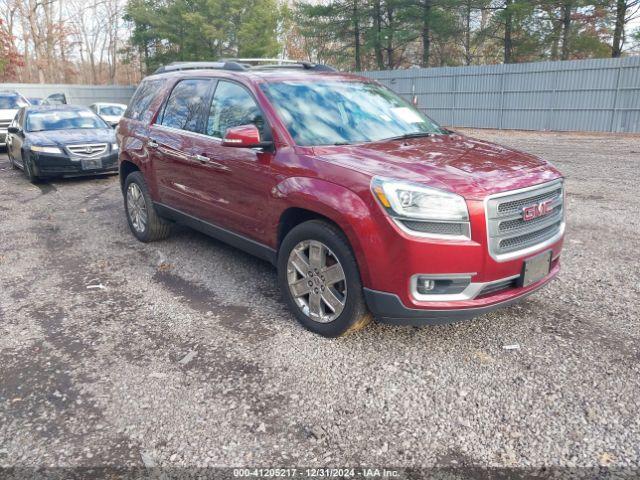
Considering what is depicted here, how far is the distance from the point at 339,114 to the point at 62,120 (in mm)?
9139

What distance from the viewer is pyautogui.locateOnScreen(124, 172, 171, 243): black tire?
5.83m

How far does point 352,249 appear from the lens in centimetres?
331

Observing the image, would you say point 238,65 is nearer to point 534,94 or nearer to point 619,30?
point 534,94

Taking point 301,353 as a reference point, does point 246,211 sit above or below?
above

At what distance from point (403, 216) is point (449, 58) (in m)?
31.5

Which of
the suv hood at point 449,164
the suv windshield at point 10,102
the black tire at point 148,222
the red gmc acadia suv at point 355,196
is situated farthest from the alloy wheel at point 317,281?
the suv windshield at point 10,102

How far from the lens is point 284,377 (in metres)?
3.22

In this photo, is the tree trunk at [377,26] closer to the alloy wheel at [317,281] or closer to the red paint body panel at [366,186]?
the red paint body panel at [366,186]

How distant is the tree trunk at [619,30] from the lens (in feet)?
73.3

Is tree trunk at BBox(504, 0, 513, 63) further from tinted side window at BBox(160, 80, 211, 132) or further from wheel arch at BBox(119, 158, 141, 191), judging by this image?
tinted side window at BBox(160, 80, 211, 132)

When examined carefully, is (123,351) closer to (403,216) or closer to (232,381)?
(232,381)

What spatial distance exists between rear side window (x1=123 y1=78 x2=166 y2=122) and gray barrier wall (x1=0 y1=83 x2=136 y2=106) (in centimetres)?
2887

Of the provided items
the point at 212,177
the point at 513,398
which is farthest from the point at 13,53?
the point at 513,398

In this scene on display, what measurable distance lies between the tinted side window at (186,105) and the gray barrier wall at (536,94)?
54.2ft
